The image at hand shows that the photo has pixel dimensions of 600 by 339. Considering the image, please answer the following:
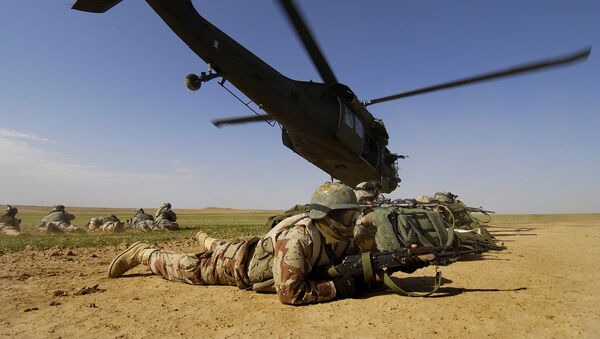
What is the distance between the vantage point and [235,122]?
11.7 metres

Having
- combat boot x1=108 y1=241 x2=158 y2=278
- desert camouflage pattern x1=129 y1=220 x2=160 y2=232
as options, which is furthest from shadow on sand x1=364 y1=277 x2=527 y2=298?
desert camouflage pattern x1=129 y1=220 x2=160 y2=232

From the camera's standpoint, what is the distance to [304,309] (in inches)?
158

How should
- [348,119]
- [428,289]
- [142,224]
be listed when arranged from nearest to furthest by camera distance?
1. [428,289]
2. [348,119]
3. [142,224]

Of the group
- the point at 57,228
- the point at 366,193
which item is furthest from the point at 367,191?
the point at 57,228

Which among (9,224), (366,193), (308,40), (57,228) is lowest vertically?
(57,228)

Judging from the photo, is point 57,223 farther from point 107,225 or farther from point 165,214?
point 165,214

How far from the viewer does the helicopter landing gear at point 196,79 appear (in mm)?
7785

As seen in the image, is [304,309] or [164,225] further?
[164,225]

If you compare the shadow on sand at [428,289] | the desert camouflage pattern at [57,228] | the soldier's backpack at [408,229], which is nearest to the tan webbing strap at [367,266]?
the shadow on sand at [428,289]

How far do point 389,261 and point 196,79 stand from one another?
567 centimetres

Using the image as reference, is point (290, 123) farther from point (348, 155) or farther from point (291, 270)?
point (291, 270)

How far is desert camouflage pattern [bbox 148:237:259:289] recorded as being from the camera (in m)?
4.89

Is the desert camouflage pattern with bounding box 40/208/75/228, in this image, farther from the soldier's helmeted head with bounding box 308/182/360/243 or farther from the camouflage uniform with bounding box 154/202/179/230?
the soldier's helmeted head with bounding box 308/182/360/243

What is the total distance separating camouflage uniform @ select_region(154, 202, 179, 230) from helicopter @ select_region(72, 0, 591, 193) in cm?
954
